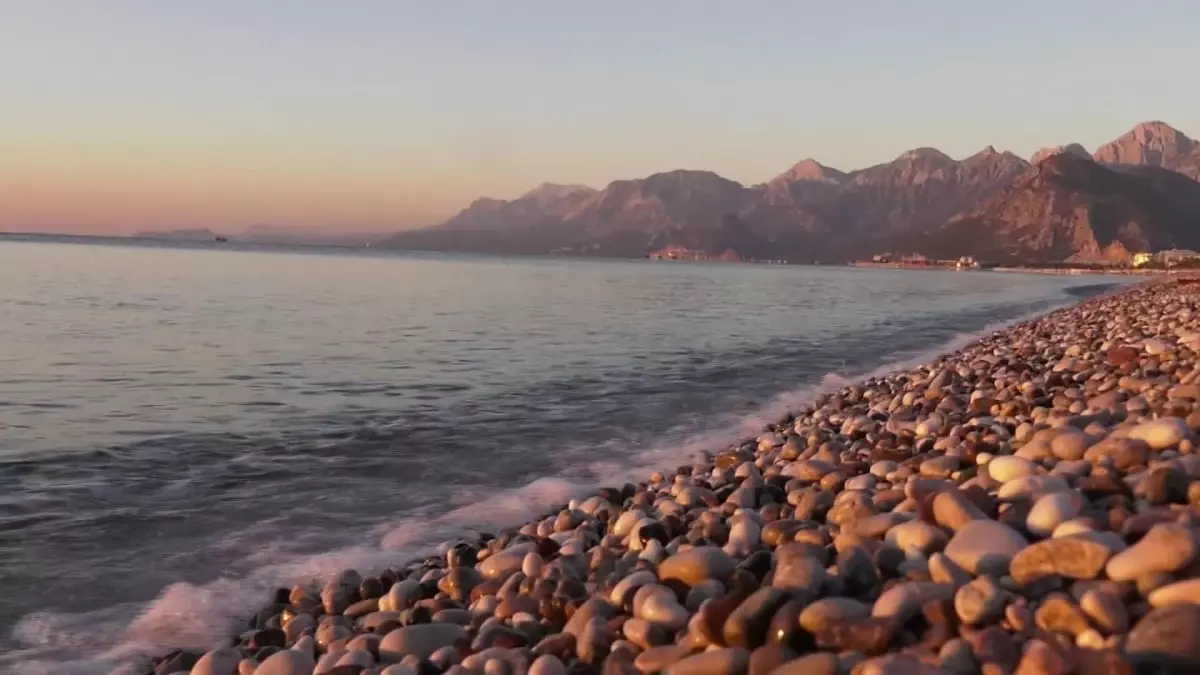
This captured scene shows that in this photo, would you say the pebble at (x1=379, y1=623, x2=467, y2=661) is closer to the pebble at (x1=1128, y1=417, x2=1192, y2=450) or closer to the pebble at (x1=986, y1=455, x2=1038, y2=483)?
the pebble at (x1=986, y1=455, x2=1038, y2=483)

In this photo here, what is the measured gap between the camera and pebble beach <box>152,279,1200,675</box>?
306 cm

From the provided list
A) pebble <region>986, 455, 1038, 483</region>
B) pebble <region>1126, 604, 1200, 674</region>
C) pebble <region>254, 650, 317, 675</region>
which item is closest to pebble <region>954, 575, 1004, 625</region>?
pebble <region>1126, 604, 1200, 674</region>

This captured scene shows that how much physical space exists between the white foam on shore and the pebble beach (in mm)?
229

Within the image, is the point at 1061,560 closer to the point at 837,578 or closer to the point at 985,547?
A: the point at 985,547

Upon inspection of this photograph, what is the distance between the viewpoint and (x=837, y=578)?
369 cm

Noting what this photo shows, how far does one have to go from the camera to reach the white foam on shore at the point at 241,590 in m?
5.00

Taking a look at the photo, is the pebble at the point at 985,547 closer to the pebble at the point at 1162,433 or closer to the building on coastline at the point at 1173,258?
the pebble at the point at 1162,433

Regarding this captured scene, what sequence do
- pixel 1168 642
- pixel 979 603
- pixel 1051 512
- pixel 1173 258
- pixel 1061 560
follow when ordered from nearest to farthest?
1. pixel 1168 642
2. pixel 979 603
3. pixel 1061 560
4. pixel 1051 512
5. pixel 1173 258

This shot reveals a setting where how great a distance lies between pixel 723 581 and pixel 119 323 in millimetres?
25078

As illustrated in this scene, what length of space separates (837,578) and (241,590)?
13.7 ft

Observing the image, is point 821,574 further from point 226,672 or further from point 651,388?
point 651,388

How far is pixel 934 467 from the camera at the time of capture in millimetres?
5680

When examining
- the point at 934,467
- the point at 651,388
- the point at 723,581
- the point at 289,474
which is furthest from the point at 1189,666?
the point at 651,388

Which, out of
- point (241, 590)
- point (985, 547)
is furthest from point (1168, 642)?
point (241, 590)
